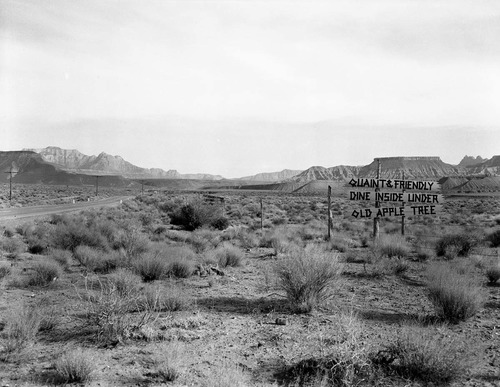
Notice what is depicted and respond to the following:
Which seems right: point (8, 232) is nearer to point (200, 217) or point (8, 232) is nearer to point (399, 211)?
point (200, 217)

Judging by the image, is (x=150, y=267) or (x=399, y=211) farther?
(x=399, y=211)

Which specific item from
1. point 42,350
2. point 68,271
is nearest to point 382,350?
point 42,350

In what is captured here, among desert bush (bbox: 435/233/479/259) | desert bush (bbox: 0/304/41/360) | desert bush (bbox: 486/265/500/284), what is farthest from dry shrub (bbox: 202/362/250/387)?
desert bush (bbox: 435/233/479/259)

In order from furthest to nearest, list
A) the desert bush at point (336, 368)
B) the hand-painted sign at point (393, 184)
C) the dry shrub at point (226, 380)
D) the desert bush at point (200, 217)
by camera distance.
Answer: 1. the desert bush at point (200, 217)
2. the hand-painted sign at point (393, 184)
3. the desert bush at point (336, 368)
4. the dry shrub at point (226, 380)

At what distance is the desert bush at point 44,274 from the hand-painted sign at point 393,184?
39.8 feet

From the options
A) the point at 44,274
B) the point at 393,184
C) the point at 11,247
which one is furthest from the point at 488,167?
the point at 44,274

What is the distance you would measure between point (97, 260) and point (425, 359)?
1092 centimetres

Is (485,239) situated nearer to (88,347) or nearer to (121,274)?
(121,274)

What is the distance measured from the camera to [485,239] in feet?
66.7

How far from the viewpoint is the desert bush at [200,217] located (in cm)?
2753

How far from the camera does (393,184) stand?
18.1 metres

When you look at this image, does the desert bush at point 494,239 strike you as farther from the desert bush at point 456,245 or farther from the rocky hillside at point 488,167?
the rocky hillside at point 488,167

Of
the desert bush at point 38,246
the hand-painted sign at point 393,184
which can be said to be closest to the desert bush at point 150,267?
the desert bush at point 38,246

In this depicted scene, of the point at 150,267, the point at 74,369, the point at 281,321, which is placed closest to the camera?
the point at 74,369
